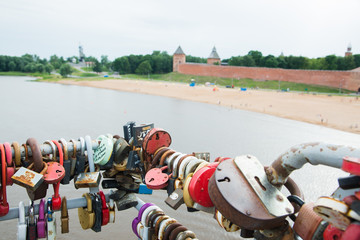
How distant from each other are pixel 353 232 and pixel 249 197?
310mm

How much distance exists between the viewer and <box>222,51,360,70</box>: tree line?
59.6 m

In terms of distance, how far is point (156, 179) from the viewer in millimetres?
1706

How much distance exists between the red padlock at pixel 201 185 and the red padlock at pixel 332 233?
553 millimetres

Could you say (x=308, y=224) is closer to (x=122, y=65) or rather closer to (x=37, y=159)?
(x=37, y=159)

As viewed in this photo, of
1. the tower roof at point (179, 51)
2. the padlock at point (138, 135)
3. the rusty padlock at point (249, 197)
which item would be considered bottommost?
the padlock at point (138, 135)

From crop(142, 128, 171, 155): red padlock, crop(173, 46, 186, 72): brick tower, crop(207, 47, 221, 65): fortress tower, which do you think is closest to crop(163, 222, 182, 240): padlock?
crop(142, 128, 171, 155): red padlock

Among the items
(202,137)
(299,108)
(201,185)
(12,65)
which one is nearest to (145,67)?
(12,65)

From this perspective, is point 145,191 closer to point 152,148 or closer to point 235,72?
point 152,148

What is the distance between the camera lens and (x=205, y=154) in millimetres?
1909

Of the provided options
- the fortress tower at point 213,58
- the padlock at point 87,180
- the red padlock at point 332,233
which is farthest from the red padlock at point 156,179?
the fortress tower at point 213,58

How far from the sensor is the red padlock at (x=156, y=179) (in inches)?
65.1

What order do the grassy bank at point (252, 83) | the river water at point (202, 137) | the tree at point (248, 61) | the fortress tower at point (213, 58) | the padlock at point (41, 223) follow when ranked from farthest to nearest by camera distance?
1. the fortress tower at point (213, 58)
2. the tree at point (248, 61)
3. the grassy bank at point (252, 83)
4. the river water at point (202, 137)
5. the padlock at point (41, 223)

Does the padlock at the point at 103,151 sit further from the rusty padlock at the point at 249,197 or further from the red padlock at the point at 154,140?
the rusty padlock at the point at 249,197

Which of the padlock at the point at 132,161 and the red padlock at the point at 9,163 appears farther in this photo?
the padlock at the point at 132,161
